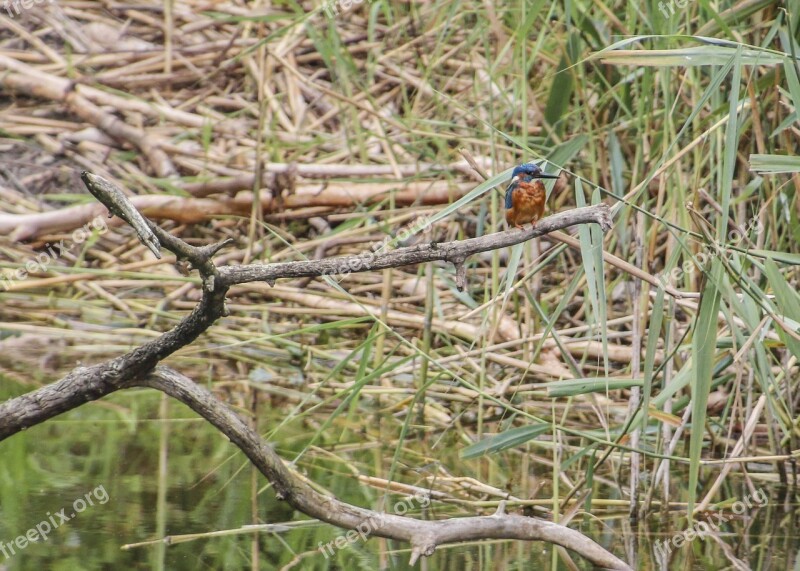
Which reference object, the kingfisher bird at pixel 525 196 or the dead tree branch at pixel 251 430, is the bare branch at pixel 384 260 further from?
the kingfisher bird at pixel 525 196

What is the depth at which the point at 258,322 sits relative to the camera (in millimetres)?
4332

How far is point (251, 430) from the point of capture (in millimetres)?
2229

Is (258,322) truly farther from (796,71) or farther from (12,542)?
(796,71)

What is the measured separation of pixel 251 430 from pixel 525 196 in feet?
2.49

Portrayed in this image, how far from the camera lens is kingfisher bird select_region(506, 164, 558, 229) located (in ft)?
7.98

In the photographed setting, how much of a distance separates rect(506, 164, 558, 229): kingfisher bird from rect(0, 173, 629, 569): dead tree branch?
13.4 inches

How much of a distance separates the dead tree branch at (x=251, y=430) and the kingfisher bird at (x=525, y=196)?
1.12 ft

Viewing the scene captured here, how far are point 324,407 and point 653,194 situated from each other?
1.32 m

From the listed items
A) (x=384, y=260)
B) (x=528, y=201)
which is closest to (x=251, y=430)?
(x=384, y=260)

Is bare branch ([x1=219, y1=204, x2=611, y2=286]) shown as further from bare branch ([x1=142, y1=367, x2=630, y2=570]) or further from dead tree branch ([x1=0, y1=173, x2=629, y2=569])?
bare branch ([x1=142, y1=367, x2=630, y2=570])

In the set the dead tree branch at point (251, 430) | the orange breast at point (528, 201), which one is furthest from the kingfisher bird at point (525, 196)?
the dead tree branch at point (251, 430)

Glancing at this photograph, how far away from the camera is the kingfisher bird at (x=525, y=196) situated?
7.98 ft

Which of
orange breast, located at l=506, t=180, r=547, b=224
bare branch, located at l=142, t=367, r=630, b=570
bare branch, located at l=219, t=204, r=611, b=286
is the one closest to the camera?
bare branch, located at l=219, t=204, r=611, b=286

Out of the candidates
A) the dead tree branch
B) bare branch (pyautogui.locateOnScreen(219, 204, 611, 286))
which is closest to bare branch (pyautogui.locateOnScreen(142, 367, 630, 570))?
the dead tree branch
